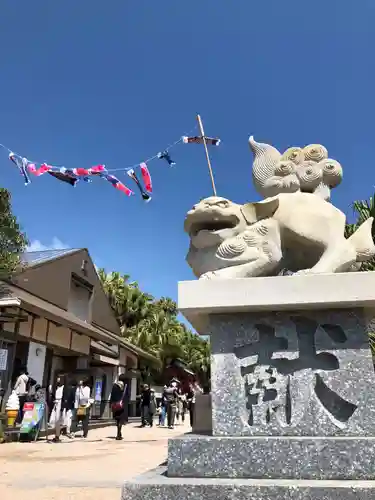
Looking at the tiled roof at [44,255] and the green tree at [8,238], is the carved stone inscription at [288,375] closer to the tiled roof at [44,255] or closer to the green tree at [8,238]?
the green tree at [8,238]

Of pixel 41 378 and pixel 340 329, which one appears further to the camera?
pixel 41 378

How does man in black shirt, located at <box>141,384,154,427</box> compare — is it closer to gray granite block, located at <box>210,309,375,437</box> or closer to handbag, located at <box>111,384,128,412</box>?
handbag, located at <box>111,384,128,412</box>

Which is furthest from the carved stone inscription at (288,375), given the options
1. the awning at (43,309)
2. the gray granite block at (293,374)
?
the awning at (43,309)

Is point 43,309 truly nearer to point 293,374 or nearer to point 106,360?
point 106,360

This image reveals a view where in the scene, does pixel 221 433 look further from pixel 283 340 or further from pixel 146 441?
pixel 146 441

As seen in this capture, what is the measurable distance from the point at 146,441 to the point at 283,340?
9548mm

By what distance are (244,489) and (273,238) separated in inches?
55.4

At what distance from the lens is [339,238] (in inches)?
109

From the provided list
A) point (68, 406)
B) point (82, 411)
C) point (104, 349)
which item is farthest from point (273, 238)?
point (104, 349)

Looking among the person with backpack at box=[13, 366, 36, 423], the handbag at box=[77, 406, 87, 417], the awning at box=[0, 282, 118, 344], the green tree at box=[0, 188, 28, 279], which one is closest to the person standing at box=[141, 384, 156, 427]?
the awning at box=[0, 282, 118, 344]

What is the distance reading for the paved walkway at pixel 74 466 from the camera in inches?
191

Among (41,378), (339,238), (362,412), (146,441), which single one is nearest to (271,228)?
(339,238)

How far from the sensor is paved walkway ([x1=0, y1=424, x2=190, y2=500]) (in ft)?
16.0

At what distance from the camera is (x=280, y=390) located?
7.72 ft
